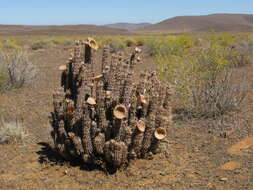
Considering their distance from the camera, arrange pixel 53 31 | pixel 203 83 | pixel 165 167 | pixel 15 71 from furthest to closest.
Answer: pixel 53 31
pixel 15 71
pixel 203 83
pixel 165 167

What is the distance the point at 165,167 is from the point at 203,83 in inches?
120

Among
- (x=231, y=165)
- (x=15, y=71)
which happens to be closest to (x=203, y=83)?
(x=231, y=165)

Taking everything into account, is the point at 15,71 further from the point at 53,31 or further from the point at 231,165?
the point at 53,31

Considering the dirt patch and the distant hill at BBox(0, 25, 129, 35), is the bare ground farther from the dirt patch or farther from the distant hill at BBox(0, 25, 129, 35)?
the distant hill at BBox(0, 25, 129, 35)

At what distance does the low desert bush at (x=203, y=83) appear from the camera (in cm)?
686

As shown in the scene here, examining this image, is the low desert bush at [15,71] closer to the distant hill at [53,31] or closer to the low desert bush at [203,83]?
the low desert bush at [203,83]

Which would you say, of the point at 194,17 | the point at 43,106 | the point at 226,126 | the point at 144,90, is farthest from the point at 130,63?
the point at 194,17

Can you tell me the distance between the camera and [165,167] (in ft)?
15.6

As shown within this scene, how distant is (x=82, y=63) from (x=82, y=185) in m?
1.68

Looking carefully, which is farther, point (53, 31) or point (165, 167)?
point (53, 31)

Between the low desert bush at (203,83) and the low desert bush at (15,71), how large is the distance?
4.57 meters

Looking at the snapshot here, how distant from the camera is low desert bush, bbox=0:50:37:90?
931 centimetres

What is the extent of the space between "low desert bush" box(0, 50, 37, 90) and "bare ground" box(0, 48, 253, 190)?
11.3 feet

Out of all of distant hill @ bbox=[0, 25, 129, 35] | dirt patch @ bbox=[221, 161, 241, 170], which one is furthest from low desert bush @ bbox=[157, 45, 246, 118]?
distant hill @ bbox=[0, 25, 129, 35]
